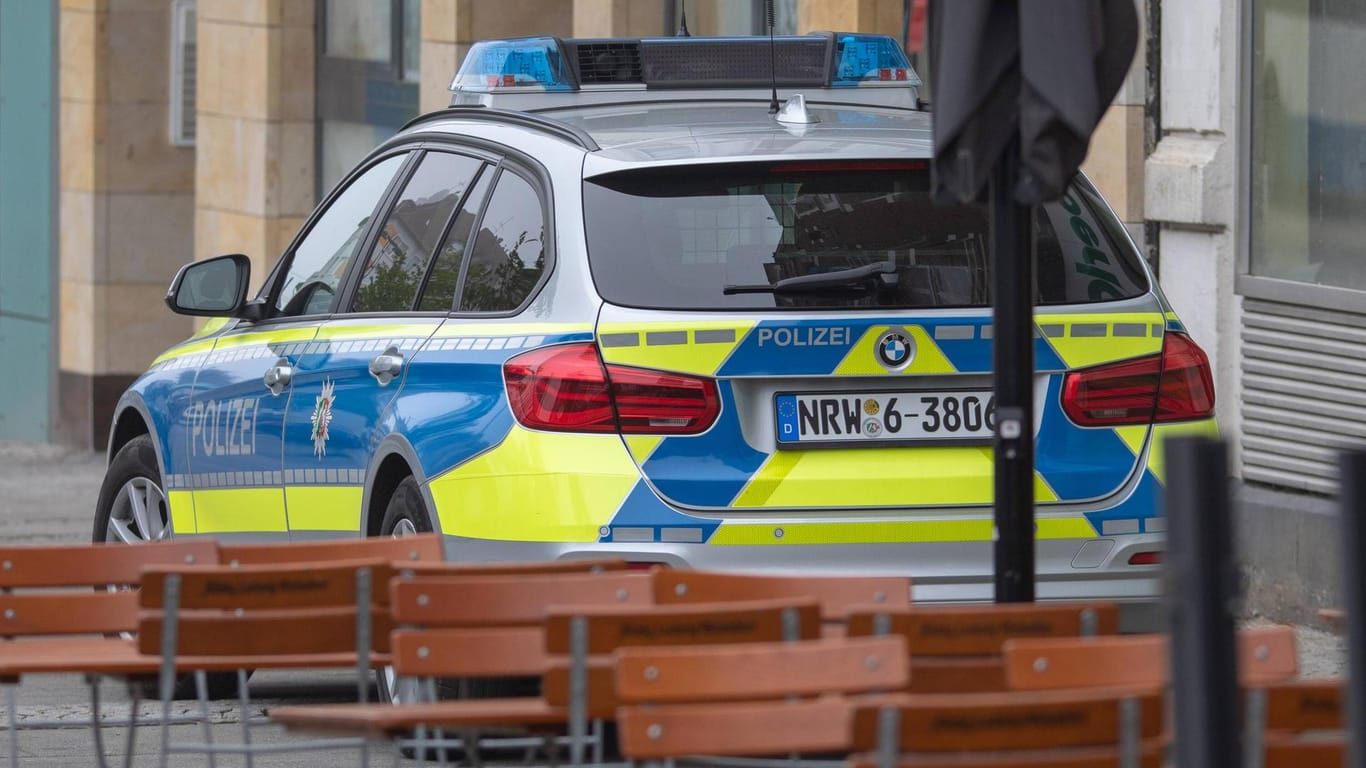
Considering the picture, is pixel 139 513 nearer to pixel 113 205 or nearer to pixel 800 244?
pixel 800 244

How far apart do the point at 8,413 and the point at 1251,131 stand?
38.2ft

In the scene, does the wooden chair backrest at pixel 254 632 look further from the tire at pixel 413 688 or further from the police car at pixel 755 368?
the police car at pixel 755 368

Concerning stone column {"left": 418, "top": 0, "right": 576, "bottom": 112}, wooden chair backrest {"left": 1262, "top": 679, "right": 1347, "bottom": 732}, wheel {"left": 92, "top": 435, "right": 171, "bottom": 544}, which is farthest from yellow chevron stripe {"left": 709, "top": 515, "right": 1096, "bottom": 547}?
stone column {"left": 418, "top": 0, "right": 576, "bottom": 112}

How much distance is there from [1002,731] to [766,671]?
1.72 feet

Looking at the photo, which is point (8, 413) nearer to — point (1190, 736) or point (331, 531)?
point (331, 531)

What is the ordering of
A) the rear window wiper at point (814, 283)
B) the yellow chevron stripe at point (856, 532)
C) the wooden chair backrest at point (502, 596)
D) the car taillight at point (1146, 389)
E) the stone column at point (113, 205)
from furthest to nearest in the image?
the stone column at point (113, 205)
the car taillight at point (1146, 389)
the rear window wiper at point (814, 283)
the yellow chevron stripe at point (856, 532)
the wooden chair backrest at point (502, 596)

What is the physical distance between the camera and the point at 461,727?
15.2ft

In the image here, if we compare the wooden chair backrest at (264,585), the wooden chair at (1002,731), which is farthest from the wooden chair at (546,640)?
the wooden chair at (1002,731)

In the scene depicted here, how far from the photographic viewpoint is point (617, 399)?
5.94 meters

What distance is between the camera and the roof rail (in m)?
6.46

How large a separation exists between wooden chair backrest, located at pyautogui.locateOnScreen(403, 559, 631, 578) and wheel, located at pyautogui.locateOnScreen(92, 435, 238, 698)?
10.7ft

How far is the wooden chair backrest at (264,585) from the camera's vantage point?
5.07 meters

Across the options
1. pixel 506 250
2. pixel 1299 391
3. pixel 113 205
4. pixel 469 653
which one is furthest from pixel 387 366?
pixel 113 205

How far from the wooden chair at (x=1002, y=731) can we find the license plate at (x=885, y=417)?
Answer: 2082mm
